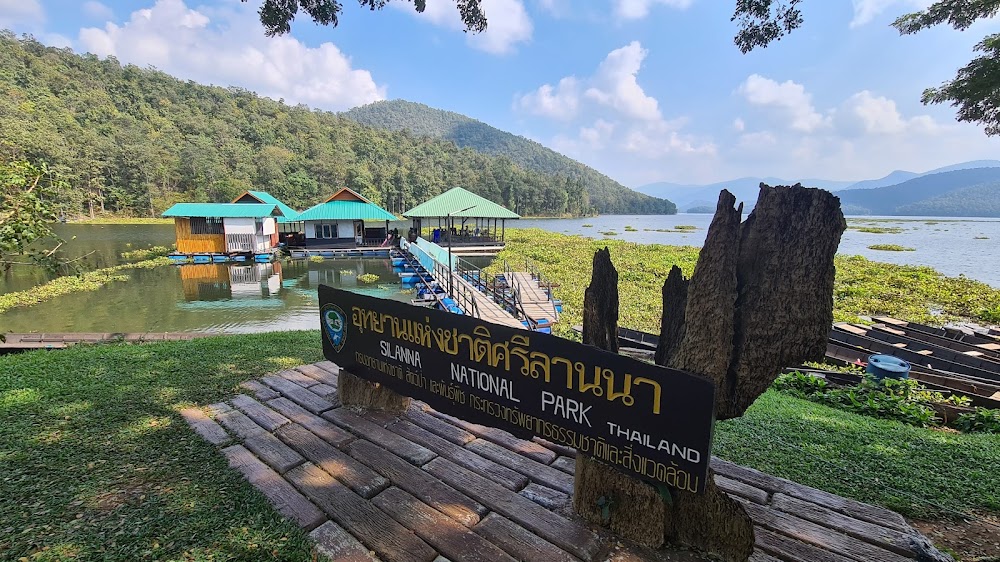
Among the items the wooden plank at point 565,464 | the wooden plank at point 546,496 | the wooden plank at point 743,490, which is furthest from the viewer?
the wooden plank at point 565,464

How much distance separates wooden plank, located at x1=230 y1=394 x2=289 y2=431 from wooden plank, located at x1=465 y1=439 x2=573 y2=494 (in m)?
1.73

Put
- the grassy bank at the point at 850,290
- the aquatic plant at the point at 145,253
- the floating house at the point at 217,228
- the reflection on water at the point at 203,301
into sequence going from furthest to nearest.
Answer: the floating house at the point at 217,228 < the aquatic plant at the point at 145,253 < the grassy bank at the point at 850,290 < the reflection on water at the point at 203,301

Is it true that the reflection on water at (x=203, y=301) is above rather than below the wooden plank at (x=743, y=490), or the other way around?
below

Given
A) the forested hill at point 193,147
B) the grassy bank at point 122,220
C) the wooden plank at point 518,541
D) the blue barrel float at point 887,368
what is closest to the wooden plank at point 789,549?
the wooden plank at point 518,541

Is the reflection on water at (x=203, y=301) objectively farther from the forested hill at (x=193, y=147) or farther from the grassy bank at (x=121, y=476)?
the forested hill at (x=193, y=147)

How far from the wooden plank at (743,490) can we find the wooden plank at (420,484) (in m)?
1.63

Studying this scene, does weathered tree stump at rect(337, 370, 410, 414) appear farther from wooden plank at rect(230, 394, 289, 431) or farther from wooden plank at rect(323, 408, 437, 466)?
wooden plank at rect(230, 394, 289, 431)

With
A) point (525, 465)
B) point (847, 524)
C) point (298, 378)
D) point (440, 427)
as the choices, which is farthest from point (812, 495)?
point (298, 378)

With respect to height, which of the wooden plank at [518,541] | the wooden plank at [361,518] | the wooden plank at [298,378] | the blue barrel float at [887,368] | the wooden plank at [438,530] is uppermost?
the wooden plank at [298,378]

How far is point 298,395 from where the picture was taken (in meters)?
4.27

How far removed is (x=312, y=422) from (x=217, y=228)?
26.3 metres

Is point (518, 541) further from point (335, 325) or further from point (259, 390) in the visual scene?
point (259, 390)

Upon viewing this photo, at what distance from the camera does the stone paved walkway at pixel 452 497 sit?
2242mm

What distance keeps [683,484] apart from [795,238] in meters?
1.31
